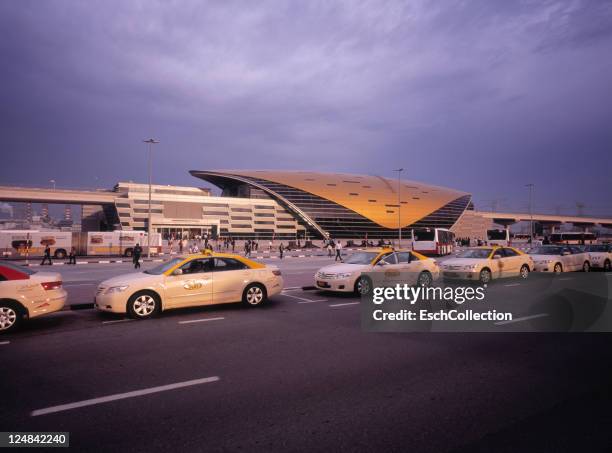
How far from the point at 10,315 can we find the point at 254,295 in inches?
204

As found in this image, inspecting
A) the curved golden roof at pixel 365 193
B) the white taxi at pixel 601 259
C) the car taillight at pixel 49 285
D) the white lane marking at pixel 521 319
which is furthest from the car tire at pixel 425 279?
the curved golden roof at pixel 365 193

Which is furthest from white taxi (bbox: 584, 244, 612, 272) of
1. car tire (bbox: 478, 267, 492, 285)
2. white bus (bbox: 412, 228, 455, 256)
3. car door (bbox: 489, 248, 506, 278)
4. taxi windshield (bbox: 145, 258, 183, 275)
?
taxi windshield (bbox: 145, 258, 183, 275)

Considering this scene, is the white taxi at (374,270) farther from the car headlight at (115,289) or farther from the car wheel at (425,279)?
the car headlight at (115,289)

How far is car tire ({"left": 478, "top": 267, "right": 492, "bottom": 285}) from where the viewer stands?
13812mm

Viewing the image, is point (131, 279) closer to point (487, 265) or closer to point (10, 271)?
point (10, 271)

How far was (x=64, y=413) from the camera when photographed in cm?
398

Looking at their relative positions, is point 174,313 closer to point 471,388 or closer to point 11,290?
point 11,290

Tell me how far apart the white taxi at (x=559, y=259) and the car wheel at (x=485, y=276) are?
173 inches

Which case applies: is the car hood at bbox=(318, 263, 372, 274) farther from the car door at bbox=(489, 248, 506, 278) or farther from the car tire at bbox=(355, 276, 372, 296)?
the car door at bbox=(489, 248, 506, 278)

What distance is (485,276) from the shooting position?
550 inches

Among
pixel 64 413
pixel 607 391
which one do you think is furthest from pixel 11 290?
pixel 607 391

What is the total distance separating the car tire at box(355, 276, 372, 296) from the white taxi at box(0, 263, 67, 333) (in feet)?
24.9

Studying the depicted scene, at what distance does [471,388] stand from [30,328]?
27.6 feet

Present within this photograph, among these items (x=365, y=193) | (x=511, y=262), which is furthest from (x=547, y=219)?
(x=511, y=262)
